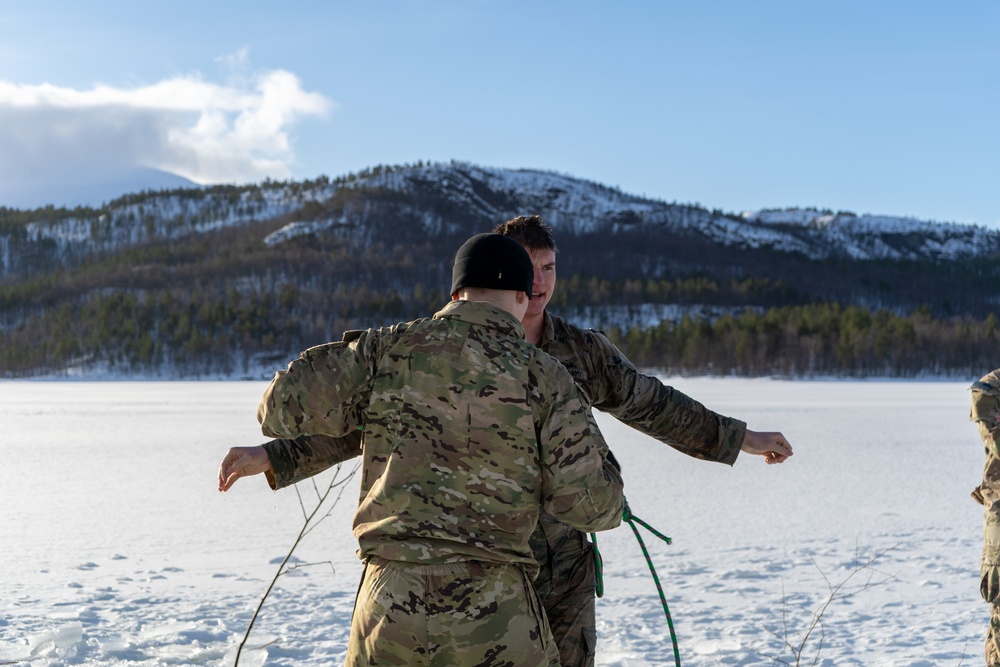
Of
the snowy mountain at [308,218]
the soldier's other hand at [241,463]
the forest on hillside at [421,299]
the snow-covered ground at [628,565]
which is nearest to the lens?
the soldier's other hand at [241,463]

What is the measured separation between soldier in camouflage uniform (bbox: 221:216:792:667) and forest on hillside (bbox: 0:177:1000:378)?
76.4 metres

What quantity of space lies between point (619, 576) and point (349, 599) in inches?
75.2

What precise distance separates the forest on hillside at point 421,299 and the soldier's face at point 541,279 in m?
76.4

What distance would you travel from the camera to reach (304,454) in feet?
7.38

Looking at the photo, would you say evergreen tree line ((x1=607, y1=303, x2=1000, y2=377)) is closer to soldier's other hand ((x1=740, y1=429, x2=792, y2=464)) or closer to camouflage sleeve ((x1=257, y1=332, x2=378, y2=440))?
soldier's other hand ((x1=740, y1=429, x2=792, y2=464))

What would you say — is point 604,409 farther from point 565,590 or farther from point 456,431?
point 456,431

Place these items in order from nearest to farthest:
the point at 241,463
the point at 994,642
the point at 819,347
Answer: the point at 241,463 < the point at 994,642 < the point at 819,347

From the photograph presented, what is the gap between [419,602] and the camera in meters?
1.80

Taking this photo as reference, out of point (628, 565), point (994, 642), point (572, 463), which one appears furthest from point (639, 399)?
point (628, 565)

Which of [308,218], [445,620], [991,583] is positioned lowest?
[991,583]

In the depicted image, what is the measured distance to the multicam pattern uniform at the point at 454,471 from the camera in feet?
5.92

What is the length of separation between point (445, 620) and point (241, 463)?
67 centimetres

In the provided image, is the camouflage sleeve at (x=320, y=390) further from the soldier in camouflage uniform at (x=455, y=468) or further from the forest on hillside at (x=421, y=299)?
the forest on hillside at (x=421, y=299)

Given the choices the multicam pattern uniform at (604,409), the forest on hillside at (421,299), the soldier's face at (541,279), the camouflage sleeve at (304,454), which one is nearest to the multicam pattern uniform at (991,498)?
the multicam pattern uniform at (604,409)
